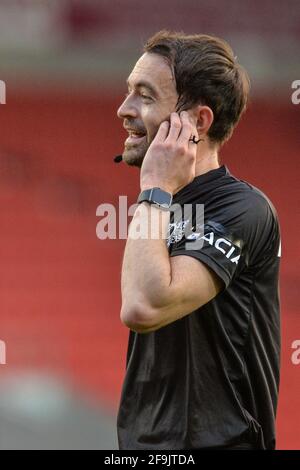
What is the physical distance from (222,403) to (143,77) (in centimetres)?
73

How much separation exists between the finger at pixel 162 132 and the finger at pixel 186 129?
0.11 feet

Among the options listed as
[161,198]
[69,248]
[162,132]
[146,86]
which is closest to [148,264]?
[161,198]

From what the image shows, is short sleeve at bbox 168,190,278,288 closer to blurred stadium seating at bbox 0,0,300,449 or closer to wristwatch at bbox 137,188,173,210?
wristwatch at bbox 137,188,173,210


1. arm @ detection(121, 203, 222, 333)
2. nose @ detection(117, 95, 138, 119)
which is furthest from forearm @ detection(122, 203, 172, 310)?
nose @ detection(117, 95, 138, 119)

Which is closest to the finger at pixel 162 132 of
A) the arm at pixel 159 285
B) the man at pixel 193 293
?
the man at pixel 193 293

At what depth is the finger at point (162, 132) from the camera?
84.2 inches

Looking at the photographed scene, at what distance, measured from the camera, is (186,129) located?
7.04 feet

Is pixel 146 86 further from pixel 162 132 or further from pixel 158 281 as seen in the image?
pixel 158 281

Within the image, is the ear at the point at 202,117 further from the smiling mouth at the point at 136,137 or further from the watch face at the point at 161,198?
the watch face at the point at 161,198
